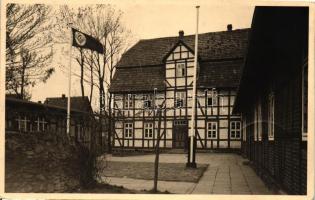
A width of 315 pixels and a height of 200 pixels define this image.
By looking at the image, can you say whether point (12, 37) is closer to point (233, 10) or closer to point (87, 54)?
point (233, 10)

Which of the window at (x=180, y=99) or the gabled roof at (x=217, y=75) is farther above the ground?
the gabled roof at (x=217, y=75)

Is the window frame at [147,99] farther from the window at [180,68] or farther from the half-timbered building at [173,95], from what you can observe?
the window at [180,68]

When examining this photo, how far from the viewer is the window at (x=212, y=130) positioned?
15703 mm

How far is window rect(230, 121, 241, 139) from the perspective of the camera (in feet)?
50.6

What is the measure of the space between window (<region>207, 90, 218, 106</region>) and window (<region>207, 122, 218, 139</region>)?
3.17ft

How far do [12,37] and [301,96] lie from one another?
5.08m

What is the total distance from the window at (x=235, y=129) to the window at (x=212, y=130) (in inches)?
28.3

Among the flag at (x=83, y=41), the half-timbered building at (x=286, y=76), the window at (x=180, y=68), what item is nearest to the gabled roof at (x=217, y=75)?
the window at (x=180, y=68)

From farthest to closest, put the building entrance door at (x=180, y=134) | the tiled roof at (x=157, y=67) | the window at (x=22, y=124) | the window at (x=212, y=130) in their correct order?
the building entrance door at (x=180, y=134) → the window at (x=212, y=130) → the tiled roof at (x=157, y=67) → the window at (x=22, y=124)

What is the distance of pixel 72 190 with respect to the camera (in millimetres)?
5258

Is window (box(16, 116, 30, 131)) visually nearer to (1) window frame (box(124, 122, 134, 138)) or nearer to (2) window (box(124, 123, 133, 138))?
(1) window frame (box(124, 122, 134, 138))

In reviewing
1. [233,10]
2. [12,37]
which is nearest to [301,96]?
[233,10]

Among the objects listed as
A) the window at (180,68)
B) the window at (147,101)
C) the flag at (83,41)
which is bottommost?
the window at (147,101)

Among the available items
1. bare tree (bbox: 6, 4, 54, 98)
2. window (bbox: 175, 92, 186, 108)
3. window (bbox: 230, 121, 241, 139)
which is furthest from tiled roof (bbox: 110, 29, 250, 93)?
bare tree (bbox: 6, 4, 54, 98)
